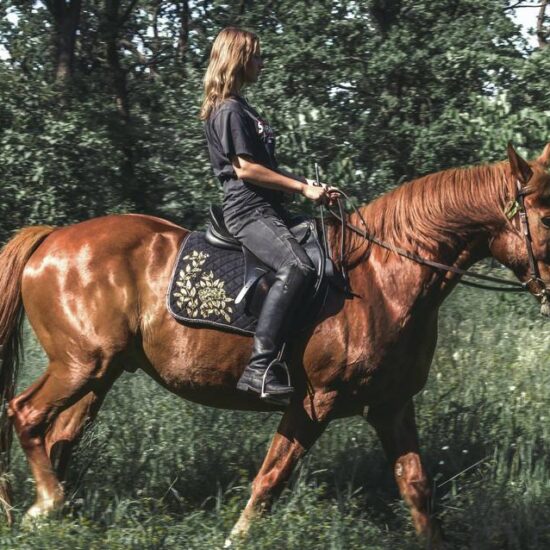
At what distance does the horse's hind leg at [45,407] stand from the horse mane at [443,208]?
5.50 feet

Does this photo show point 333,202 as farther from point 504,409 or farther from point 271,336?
point 504,409

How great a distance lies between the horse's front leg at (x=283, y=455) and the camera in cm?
544

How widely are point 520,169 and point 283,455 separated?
197 centimetres

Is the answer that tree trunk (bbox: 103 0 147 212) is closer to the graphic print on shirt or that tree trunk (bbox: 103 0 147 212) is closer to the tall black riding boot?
the graphic print on shirt

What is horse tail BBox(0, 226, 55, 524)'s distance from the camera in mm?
5891

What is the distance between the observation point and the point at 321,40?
46.6ft

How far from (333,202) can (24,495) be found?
2.48 metres

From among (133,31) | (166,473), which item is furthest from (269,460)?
(133,31)

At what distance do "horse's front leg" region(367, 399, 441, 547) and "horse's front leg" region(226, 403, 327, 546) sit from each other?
0.46 meters

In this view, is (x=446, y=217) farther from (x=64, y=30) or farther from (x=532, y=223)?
(x=64, y=30)

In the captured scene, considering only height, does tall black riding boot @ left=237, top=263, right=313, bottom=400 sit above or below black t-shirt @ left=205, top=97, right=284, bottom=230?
below

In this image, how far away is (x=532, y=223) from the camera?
5387 mm

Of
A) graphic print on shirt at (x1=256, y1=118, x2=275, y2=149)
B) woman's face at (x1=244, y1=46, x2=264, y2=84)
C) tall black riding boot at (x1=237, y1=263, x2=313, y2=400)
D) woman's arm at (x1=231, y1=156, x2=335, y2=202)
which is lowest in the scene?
tall black riding boot at (x1=237, y1=263, x2=313, y2=400)

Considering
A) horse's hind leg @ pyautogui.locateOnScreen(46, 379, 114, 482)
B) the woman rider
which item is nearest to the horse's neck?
the woman rider
